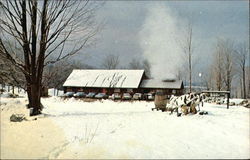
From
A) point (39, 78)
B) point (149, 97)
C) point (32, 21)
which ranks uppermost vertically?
point (32, 21)

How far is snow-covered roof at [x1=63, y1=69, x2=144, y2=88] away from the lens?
44.6 metres

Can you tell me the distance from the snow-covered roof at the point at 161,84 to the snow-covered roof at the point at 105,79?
1.92 meters

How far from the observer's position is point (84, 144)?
6.73 metres

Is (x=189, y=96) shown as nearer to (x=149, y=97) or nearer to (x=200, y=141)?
(x=200, y=141)

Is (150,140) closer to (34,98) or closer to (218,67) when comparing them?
(34,98)

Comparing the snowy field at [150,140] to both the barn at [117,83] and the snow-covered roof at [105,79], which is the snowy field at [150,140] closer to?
the barn at [117,83]

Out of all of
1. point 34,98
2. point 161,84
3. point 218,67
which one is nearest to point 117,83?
point 161,84

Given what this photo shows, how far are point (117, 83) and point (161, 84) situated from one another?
8821 mm

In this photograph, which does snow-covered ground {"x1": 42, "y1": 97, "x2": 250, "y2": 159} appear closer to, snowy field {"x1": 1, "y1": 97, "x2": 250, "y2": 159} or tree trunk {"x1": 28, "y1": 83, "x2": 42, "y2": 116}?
snowy field {"x1": 1, "y1": 97, "x2": 250, "y2": 159}

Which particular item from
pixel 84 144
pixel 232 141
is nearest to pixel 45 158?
pixel 84 144

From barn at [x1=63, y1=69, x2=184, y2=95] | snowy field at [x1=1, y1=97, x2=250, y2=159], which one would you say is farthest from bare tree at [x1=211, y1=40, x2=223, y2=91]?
snowy field at [x1=1, y1=97, x2=250, y2=159]

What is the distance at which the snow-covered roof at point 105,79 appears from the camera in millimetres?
44625

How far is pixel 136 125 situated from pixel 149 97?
29.4 meters

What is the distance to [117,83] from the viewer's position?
4488 centimetres
